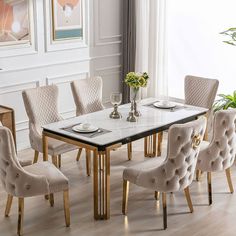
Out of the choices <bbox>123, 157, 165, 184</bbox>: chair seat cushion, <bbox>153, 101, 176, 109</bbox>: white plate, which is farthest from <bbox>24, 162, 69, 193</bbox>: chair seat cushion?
<bbox>153, 101, 176, 109</bbox>: white plate

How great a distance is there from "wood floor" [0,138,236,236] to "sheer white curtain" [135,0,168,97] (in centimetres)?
201

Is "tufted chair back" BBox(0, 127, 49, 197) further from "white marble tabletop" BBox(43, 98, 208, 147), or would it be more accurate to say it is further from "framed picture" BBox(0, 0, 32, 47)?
"framed picture" BBox(0, 0, 32, 47)

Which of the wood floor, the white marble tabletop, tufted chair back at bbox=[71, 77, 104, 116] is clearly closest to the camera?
the wood floor

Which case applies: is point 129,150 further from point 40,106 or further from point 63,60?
point 63,60

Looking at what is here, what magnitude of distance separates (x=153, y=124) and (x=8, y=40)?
211 cm

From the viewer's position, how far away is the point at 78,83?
555 cm

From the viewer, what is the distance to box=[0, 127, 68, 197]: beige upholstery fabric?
Result: 3.82 meters

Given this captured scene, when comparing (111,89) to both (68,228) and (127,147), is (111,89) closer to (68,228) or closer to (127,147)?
(127,147)

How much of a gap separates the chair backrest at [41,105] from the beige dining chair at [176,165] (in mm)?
1304

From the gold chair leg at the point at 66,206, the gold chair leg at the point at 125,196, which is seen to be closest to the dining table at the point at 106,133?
the gold chair leg at the point at 125,196

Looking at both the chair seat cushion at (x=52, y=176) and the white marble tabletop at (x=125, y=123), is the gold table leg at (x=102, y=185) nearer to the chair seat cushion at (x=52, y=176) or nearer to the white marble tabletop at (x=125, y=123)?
the white marble tabletop at (x=125, y=123)

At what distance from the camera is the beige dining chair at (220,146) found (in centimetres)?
440

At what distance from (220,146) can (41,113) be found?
1823mm

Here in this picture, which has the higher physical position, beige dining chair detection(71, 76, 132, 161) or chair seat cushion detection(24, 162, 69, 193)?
beige dining chair detection(71, 76, 132, 161)
